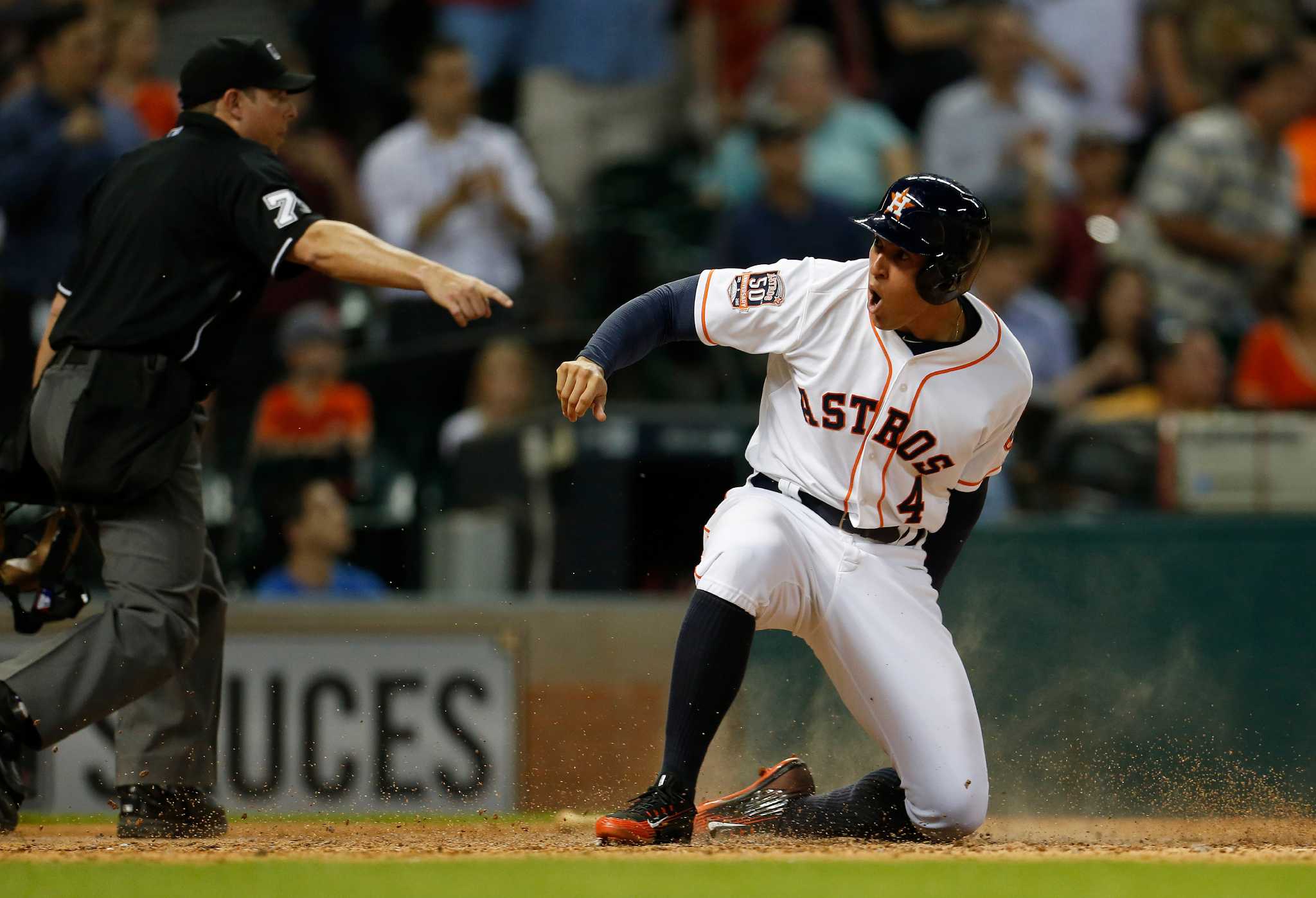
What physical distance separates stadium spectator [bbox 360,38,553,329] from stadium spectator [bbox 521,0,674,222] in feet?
1.50

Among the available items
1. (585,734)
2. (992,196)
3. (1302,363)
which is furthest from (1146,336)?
(585,734)

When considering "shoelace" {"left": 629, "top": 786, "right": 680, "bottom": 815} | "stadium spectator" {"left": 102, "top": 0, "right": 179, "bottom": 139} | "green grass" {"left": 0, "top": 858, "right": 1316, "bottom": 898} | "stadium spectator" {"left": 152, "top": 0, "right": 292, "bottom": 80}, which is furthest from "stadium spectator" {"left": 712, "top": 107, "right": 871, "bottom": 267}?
"green grass" {"left": 0, "top": 858, "right": 1316, "bottom": 898}

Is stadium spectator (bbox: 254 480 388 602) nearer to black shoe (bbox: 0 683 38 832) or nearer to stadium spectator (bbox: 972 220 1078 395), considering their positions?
black shoe (bbox: 0 683 38 832)

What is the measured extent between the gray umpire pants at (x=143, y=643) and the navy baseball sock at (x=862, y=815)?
1681 mm

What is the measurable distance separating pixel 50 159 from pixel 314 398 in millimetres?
1598

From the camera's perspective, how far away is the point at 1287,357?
27.2 ft

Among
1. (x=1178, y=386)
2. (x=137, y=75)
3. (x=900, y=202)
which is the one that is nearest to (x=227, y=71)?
(x=900, y=202)

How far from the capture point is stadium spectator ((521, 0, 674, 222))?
932 centimetres

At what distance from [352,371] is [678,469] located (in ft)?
5.67

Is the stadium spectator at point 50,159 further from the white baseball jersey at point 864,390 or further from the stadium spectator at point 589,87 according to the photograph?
the white baseball jersey at point 864,390

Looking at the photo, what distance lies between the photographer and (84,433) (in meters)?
4.45

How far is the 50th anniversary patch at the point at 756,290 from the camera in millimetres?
4602

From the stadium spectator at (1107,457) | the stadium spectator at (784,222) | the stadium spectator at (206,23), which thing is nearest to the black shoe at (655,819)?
the stadium spectator at (1107,457)

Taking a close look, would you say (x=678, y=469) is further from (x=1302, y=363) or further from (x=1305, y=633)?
(x=1302, y=363)
